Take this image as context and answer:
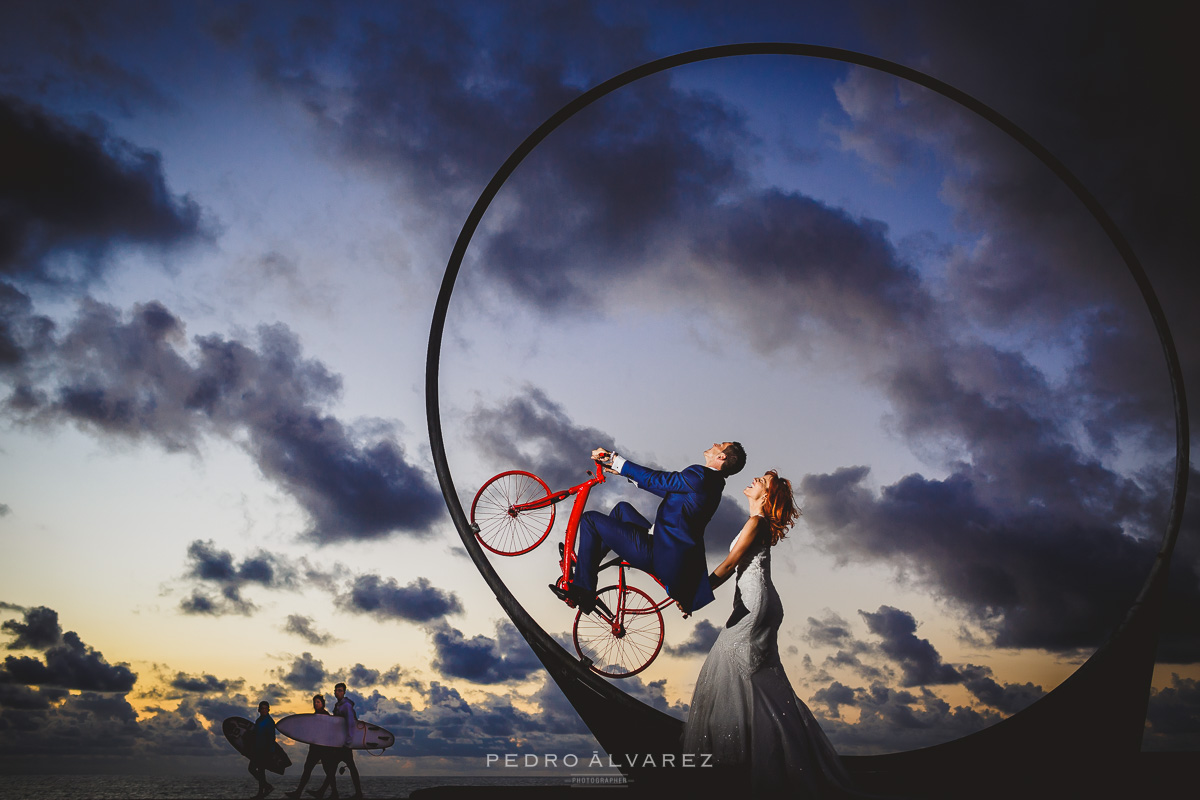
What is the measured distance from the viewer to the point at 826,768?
238 inches

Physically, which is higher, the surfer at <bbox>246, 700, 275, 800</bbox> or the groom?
the groom

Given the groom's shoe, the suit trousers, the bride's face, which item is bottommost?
Answer: the groom's shoe

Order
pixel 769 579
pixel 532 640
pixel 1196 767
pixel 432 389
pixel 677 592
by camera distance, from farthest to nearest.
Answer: pixel 1196 767, pixel 432 389, pixel 532 640, pixel 677 592, pixel 769 579

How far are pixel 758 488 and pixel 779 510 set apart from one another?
0.31m

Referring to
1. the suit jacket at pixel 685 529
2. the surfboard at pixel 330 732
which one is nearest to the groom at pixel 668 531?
the suit jacket at pixel 685 529

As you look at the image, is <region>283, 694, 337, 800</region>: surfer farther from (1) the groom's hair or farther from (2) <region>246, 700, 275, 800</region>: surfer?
(1) the groom's hair

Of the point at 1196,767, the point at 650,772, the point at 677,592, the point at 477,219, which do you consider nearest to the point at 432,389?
the point at 477,219

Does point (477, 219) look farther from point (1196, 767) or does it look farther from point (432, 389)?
point (1196, 767)

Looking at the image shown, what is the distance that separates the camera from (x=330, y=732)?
33.5 feet

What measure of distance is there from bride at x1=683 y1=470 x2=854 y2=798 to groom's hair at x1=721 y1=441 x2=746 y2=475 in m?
0.58

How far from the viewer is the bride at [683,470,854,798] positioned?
589 centimetres

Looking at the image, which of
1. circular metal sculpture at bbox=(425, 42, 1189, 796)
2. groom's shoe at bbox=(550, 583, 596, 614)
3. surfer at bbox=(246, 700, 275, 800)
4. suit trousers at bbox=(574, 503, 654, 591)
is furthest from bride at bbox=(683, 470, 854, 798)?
surfer at bbox=(246, 700, 275, 800)

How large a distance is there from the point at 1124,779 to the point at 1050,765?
0.78 m

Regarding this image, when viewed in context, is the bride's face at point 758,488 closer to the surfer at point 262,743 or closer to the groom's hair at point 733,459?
the groom's hair at point 733,459
